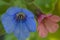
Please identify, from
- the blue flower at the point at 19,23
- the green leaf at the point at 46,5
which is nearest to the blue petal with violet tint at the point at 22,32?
the blue flower at the point at 19,23

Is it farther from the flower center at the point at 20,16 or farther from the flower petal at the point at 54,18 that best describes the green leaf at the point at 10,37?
the flower petal at the point at 54,18

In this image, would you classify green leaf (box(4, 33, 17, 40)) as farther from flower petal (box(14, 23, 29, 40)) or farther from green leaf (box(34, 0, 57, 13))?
green leaf (box(34, 0, 57, 13))

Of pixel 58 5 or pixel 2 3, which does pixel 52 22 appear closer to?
pixel 58 5

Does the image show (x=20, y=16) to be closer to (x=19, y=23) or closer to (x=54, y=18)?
(x=19, y=23)

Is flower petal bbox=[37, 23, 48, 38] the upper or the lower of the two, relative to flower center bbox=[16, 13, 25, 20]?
lower

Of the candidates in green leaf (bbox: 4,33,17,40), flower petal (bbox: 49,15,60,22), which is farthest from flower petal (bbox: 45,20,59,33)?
green leaf (bbox: 4,33,17,40)

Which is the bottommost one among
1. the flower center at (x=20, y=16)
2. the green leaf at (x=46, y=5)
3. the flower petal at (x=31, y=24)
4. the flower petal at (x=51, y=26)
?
the flower petal at (x=51, y=26)

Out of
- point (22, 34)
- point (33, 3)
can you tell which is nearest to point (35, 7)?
point (33, 3)
